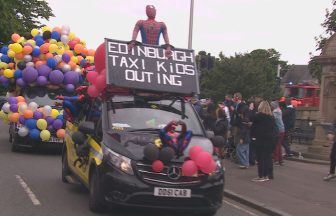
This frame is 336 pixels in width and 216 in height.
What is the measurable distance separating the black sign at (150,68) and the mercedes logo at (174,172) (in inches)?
71.0

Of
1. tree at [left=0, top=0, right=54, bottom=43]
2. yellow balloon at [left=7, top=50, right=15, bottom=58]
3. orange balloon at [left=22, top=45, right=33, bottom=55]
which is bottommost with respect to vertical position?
yellow balloon at [left=7, top=50, right=15, bottom=58]

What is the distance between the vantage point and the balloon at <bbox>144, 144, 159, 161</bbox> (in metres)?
7.19

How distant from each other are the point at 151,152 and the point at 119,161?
1.57ft

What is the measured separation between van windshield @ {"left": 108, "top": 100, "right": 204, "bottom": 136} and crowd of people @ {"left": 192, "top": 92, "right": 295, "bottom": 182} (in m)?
1.13

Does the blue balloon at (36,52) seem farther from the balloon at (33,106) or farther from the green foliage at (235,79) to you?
the green foliage at (235,79)

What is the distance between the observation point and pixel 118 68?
8.77 meters

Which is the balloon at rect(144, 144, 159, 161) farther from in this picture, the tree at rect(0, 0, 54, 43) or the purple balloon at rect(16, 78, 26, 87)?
the tree at rect(0, 0, 54, 43)

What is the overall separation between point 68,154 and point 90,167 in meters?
2.15

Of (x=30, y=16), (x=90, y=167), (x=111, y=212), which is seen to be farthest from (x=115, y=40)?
(x=30, y=16)

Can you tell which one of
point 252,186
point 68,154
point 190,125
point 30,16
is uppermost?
point 30,16

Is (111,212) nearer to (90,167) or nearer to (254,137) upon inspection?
(90,167)

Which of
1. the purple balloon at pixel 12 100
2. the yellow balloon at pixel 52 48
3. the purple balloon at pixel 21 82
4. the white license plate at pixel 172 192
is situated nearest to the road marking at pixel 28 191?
the white license plate at pixel 172 192

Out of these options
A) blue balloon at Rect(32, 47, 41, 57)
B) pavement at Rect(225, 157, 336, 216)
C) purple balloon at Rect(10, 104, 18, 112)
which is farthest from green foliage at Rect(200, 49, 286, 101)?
pavement at Rect(225, 157, 336, 216)

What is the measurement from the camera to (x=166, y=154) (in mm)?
7230
